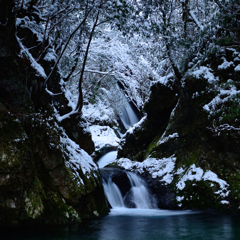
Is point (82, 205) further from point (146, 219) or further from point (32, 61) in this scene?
point (32, 61)

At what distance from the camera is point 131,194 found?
10680mm

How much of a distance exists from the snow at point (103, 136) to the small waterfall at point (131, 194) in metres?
8.86

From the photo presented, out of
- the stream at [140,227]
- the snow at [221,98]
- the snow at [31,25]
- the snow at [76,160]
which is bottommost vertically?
the stream at [140,227]

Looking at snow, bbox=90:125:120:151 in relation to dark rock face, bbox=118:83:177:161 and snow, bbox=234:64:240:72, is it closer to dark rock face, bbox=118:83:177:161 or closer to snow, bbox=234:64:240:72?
dark rock face, bbox=118:83:177:161

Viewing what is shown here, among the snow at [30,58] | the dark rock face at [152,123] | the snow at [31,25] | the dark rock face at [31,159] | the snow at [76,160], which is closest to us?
the dark rock face at [31,159]

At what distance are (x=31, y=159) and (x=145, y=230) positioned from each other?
3.51 metres

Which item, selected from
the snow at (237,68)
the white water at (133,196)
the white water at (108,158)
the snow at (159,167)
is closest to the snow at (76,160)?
the white water at (133,196)

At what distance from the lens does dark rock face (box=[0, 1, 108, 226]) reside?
214 inches

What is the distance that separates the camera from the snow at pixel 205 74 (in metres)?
9.77

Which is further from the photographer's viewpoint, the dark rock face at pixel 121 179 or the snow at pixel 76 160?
the dark rock face at pixel 121 179

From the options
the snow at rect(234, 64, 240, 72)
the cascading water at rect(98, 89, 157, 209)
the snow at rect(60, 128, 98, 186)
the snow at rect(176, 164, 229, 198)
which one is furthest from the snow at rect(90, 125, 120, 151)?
the snow at rect(234, 64, 240, 72)

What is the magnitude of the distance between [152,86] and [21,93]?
828 cm

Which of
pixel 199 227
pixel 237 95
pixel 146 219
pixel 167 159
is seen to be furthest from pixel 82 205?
pixel 237 95

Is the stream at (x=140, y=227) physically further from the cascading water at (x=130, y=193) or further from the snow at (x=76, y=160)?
the snow at (x=76, y=160)
